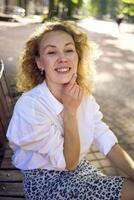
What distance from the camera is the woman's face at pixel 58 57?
2.67 m

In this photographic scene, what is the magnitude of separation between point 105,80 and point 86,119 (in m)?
7.59

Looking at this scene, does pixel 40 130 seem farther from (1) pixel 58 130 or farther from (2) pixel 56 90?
(2) pixel 56 90

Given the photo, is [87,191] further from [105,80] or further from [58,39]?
[105,80]

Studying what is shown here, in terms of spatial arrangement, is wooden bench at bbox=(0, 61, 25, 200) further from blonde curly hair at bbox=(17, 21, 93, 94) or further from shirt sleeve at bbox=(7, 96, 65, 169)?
shirt sleeve at bbox=(7, 96, 65, 169)

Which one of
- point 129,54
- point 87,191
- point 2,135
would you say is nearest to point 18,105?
point 87,191

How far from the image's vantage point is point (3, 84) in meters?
4.31

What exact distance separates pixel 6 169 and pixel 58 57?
1759 millimetres

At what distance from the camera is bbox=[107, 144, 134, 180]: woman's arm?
2.74m

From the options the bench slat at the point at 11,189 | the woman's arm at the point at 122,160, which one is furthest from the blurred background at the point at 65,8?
the woman's arm at the point at 122,160

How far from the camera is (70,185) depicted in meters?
2.55

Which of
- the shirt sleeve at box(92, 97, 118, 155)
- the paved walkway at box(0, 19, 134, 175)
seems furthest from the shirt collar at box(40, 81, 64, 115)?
the paved walkway at box(0, 19, 134, 175)

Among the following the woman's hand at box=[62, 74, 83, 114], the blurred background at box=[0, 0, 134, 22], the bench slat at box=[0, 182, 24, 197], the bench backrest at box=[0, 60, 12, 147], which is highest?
the woman's hand at box=[62, 74, 83, 114]

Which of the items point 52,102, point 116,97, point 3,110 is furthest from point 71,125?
point 116,97

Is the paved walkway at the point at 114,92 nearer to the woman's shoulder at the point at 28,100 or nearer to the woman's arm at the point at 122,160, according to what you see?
the woman's arm at the point at 122,160
